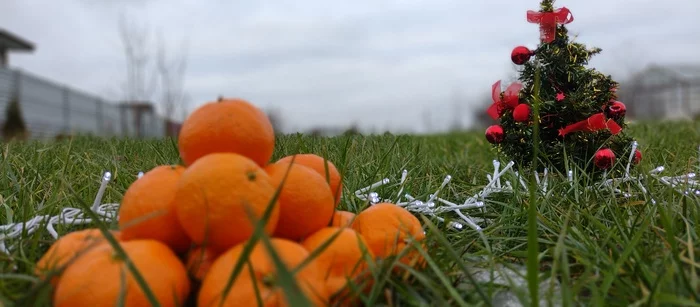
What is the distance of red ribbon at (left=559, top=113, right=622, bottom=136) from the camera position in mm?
2305

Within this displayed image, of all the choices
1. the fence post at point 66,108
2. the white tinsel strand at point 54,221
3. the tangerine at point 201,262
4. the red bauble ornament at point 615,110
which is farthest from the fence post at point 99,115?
the tangerine at point 201,262

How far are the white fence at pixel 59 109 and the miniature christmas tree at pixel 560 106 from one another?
13.6 m

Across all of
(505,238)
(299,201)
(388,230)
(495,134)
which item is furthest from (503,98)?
(299,201)

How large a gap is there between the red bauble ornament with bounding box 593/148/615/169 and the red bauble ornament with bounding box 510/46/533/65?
58cm

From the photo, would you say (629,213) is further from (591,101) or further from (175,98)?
(175,98)

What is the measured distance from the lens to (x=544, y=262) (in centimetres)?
141

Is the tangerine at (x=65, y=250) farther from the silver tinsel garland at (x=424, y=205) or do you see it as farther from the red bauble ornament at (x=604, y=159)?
the red bauble ornament at (x=604, y=159)

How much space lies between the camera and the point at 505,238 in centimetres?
151

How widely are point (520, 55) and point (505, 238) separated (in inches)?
51.7

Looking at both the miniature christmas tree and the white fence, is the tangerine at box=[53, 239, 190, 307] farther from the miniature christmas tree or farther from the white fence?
the white fence

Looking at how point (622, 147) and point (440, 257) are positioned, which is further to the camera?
point (622, 147)

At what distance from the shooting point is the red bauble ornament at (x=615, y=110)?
2480 mm

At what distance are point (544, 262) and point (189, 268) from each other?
900mm

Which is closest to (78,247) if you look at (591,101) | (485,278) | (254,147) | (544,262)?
(254,147)
